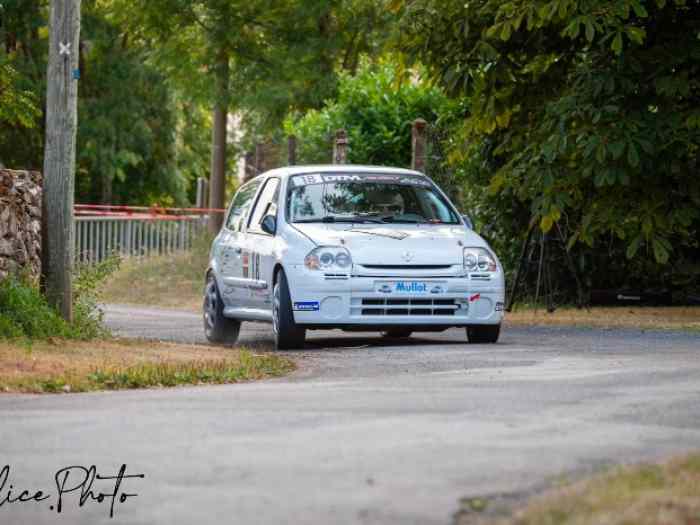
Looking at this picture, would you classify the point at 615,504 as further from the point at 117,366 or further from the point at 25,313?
the point at 25,313

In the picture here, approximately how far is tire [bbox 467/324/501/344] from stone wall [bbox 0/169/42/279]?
3956 mm

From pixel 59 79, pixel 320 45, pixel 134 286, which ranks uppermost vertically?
pixel 320 45

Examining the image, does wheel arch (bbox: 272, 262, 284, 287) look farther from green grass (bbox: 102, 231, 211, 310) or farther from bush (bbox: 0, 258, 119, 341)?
green grass (bbox: 102, 231, 211, 310)

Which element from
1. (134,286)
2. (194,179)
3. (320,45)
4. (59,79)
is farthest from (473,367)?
(194,179)

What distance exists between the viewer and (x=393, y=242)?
50.8ft

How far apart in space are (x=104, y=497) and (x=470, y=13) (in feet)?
41.7

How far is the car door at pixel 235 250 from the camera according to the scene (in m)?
17.0

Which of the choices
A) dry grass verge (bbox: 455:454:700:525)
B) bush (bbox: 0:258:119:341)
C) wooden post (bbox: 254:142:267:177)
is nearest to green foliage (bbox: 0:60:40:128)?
bush (bbox: 0:258:119:341)

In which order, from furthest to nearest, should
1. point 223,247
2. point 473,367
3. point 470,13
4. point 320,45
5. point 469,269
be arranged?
point 320,45
point 470,13
point 223,247
point 469,269
point 473,367

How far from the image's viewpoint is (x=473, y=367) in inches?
510

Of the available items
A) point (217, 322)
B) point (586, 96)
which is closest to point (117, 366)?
point (217, 322)

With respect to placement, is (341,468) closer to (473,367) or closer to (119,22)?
(473,367)

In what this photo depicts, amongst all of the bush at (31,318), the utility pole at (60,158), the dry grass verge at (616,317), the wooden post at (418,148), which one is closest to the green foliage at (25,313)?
the bush at (31,318)

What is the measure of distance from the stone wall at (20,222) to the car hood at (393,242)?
2364 mm
